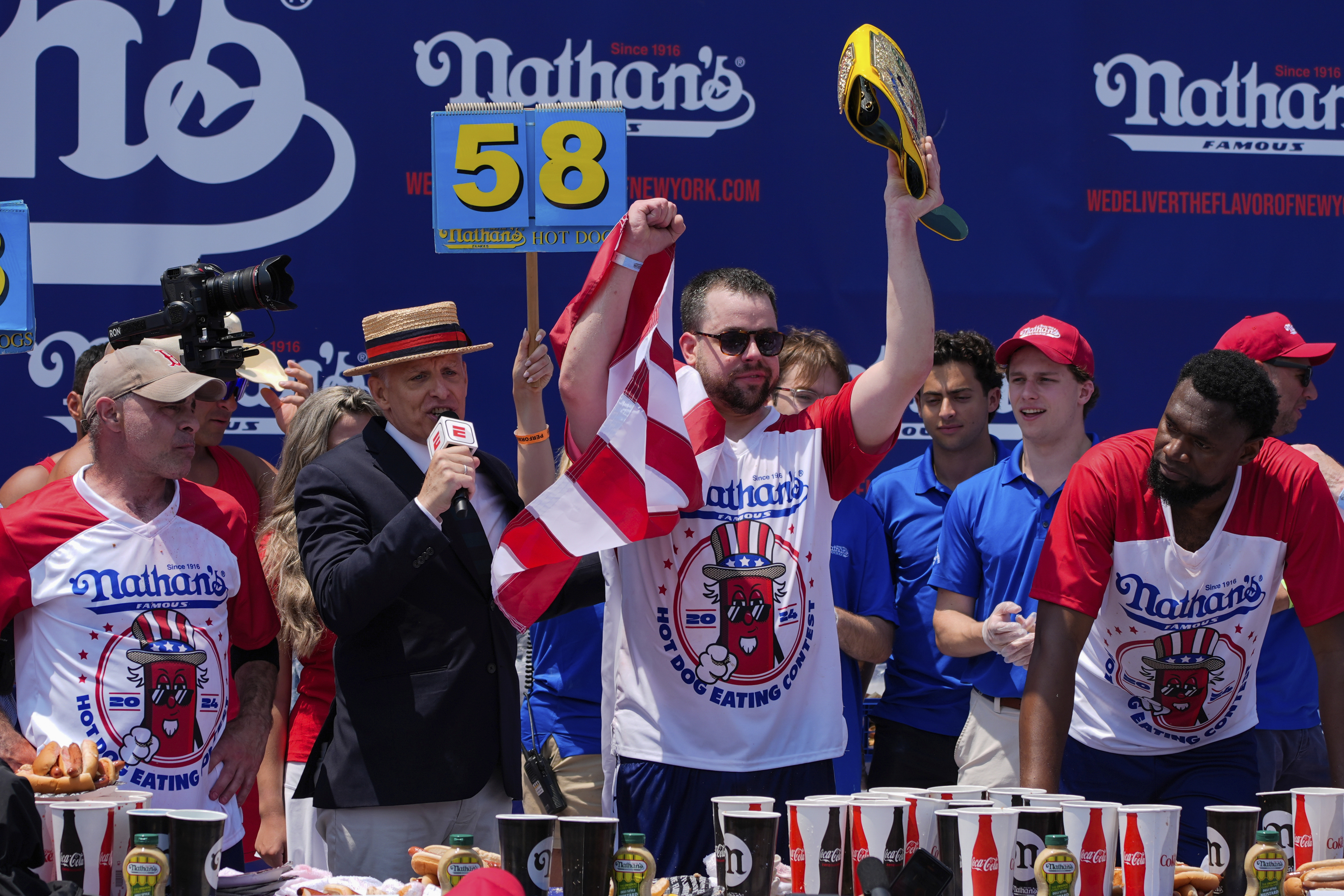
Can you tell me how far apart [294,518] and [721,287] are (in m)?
1.55

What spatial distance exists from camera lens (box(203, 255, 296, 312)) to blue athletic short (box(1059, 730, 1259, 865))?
2023 mm

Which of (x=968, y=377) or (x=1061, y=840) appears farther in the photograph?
(x=968, y=377)

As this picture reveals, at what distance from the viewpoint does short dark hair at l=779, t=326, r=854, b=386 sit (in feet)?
13.1

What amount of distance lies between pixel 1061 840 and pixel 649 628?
1.14 metres

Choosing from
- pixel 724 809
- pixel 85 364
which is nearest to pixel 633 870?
pixel 724 809

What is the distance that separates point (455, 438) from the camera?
2668mm

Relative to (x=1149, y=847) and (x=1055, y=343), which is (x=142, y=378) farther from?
(x=1055, y=343)

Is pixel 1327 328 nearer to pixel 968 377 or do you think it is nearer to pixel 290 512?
pixel 968 377

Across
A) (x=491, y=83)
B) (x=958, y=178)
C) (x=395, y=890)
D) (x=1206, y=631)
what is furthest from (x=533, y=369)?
(x=958, y=178)

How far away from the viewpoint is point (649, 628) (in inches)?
107

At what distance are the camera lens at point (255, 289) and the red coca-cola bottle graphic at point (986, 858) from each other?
1.78m

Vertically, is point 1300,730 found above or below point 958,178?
below

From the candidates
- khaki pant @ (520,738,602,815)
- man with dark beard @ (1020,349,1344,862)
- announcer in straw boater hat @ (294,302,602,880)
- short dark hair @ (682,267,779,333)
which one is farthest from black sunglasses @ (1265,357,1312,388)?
khaki pant @ (520,738,602,815)

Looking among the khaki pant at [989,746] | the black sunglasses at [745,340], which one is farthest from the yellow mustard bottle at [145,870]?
the khaki pant at [989,746]
